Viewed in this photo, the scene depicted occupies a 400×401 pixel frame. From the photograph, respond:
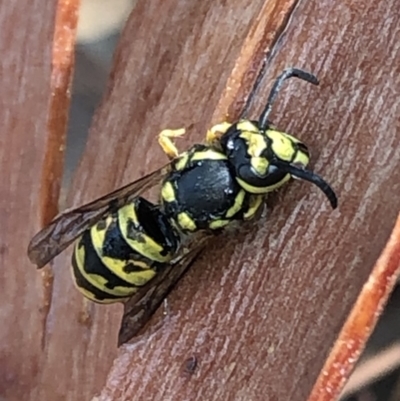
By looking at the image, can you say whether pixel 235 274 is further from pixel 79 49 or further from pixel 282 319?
pixel 79 49

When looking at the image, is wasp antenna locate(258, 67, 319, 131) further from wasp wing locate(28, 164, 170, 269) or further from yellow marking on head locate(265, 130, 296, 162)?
wasp wing locate(28, 164, 170, 269)

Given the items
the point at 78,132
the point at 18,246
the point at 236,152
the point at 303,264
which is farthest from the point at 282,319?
the point at 78,132

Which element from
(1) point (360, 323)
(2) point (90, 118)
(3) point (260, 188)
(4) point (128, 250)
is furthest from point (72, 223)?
(2) point (90, 118)

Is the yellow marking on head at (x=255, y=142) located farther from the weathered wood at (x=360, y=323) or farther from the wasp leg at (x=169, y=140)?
the weathered wood at (x=360, y=323)

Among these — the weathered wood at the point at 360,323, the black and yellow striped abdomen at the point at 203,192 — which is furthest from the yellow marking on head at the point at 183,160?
the weathered wood at the point at 360,323

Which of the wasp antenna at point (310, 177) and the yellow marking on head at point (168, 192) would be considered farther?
the yellow marking on head at point (168, 192)

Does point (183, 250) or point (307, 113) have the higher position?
point (307, 113)
